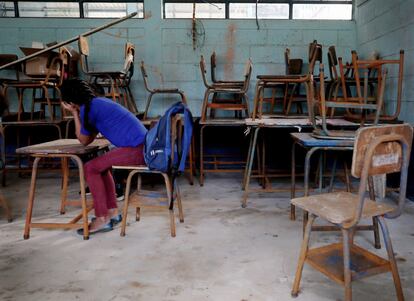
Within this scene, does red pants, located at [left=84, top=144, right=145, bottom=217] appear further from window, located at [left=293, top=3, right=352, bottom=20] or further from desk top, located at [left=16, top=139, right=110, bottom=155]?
window, located at [left=293, top=3, right=352, bottom=20]

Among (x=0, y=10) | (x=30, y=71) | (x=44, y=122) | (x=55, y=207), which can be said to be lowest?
(x=55, y=207)

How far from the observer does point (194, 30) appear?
5105mm

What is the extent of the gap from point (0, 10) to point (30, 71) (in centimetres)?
148

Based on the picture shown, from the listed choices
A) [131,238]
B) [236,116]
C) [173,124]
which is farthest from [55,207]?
[236,116]

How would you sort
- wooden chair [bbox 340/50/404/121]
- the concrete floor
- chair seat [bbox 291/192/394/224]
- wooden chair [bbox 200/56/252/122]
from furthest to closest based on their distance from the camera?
wooden chair [bbox 200/56/252/122] < wooden chair [bbox 340/50/404/121] < the concrete floor < chair seat [bbox 291/192/394/224]

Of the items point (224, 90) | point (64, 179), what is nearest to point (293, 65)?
point (224, 90)

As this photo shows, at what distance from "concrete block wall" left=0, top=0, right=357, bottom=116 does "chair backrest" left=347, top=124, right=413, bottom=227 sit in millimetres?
3700

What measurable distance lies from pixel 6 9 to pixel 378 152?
531cm

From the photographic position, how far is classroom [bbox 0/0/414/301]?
189 cm

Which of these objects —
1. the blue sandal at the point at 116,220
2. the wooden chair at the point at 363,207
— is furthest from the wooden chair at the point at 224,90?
the wooden chair at the point at 363,207

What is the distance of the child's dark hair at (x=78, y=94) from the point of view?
99.5 inches

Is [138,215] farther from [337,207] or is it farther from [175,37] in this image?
[175,37]

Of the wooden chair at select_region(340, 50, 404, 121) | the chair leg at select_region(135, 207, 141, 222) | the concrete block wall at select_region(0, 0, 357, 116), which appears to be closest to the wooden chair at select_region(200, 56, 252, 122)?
the concrete block wall at select_region(0, 0, 357, 116)

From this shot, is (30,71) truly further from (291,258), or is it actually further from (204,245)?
(291,258)
